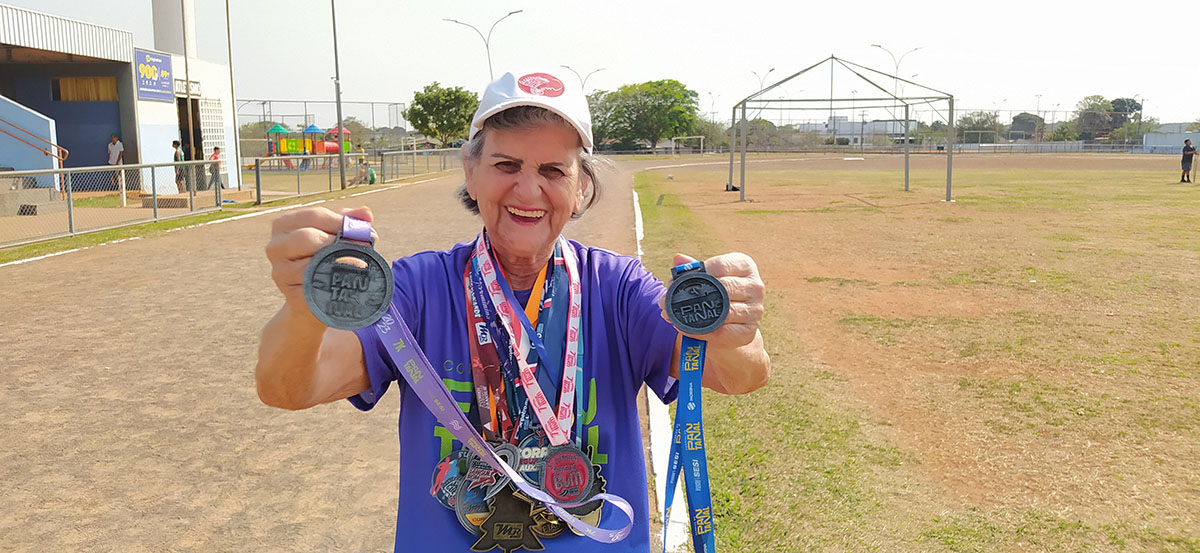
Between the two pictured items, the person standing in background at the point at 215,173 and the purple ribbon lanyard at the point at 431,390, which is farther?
the person standing in background at the point at 215,173

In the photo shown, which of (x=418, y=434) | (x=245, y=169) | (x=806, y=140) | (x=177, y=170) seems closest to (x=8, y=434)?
(x=418, y=434)

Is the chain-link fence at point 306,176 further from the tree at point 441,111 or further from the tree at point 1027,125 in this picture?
the tree at point 1027,125

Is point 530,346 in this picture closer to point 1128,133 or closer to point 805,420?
point 805,420

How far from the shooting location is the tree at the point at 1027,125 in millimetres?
82438

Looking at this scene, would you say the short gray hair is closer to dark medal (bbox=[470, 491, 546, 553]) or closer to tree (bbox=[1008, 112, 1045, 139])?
dark medal (bbox=[470, 491, 546, 553])

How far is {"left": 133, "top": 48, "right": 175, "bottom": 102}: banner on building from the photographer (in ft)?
99.7

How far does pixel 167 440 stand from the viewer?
541 cm

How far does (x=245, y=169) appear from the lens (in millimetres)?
46719

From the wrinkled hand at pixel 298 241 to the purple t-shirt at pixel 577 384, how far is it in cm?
29

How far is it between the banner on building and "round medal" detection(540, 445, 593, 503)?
32908mm

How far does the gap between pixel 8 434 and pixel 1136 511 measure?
6.37 metres

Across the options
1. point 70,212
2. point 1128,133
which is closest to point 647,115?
point 1128,133

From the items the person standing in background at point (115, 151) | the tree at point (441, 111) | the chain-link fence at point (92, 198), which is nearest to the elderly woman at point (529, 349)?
the chain-link fence at point (92, 198)

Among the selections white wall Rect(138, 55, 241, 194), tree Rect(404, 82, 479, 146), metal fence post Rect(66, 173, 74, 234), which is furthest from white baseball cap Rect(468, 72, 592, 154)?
tree Rect(404, 82, 479, 146)
